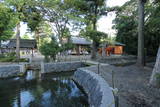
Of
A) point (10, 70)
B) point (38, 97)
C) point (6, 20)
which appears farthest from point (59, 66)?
point (6, 20)

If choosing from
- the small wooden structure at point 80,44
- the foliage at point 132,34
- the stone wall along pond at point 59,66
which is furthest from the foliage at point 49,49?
the foliage at point 132,34

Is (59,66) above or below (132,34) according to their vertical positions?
below

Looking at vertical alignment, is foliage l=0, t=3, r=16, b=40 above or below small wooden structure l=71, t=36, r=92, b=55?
above

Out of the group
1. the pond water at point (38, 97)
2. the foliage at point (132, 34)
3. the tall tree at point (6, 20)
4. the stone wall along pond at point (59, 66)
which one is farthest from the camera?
the foliage at point (132, 34)

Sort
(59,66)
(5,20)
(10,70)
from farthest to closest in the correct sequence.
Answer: (5,20) < (59,66) < (10,70)

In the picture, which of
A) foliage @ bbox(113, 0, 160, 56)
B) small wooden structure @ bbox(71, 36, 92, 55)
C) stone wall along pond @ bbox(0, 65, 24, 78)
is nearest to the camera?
stone wall along pond @ bbox(0, 65, 24, 78)

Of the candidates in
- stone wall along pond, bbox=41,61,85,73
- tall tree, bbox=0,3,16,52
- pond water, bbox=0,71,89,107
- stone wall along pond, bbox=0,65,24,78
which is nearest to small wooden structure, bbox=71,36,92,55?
stone wall along pond, bbox=41,61,85,73

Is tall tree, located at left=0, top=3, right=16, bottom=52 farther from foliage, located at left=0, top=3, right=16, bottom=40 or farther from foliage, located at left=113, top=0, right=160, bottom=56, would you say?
foliage, located at left=113, top=0, right=160, bottom=56

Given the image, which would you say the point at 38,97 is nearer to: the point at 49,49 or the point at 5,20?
the point at 49,49

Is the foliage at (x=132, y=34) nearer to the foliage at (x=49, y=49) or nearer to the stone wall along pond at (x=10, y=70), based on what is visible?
the foliage at (x=49, y=49)

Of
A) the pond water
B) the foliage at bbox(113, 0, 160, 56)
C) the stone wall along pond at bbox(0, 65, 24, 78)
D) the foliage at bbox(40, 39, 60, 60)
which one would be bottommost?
the pond water

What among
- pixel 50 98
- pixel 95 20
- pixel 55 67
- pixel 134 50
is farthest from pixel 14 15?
pixel 134 50

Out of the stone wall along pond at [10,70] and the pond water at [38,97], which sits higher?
the stone wall along pond at [10,70]

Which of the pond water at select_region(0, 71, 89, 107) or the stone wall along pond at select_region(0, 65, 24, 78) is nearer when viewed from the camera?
the pond water at select_region(0, 71, 89, 107)
